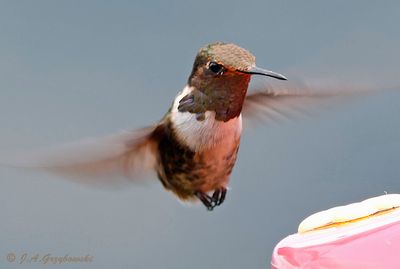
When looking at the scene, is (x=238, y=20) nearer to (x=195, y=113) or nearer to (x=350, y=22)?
(x=350, y=22)

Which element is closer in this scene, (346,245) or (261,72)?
(346,245)

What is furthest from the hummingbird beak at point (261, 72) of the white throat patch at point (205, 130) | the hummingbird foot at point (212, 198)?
the hummingbird foot at point (212, 198)

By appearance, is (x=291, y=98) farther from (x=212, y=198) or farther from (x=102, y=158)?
(x=102, y=158)

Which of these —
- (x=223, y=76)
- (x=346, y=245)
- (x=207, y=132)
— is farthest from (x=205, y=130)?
(x=346, y=245)

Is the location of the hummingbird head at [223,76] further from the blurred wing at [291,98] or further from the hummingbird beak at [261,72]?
the blurred wing at [291,98]

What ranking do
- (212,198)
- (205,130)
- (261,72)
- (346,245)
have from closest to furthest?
1. (346,245)
2. (261,72)
3. (205,130)
4. (212,198)

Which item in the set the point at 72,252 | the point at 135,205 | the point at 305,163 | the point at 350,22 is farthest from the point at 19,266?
the point at 350,22
